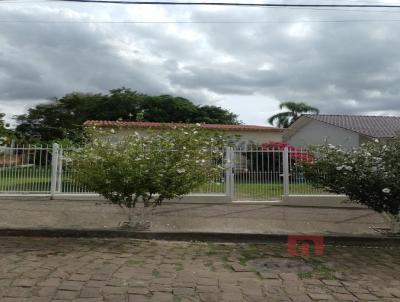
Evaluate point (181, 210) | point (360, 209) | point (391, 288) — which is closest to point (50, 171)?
point (181, 210)

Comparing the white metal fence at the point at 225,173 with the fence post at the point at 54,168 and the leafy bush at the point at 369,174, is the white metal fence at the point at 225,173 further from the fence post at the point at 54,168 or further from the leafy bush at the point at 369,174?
the leafy bush at the point at 369,174

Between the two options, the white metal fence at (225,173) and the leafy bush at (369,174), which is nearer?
the leafy bush at (369,174)

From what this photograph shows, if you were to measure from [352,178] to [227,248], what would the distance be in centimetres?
276

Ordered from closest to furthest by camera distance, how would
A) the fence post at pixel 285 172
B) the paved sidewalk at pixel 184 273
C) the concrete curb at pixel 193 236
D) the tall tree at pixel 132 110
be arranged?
the paved sidewalk at pixel 184 273 < the concrete curb at pixel 193 236 < the fence post at pixel 285 172 < the tall tree at pixel 132 110

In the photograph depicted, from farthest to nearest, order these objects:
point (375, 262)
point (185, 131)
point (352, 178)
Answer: point (185, 131) < point (352, 178) < point (375, 262)

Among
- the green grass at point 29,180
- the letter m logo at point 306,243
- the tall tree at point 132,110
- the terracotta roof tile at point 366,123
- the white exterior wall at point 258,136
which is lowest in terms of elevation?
the letter m logo at point 306,243

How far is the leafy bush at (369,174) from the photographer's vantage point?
322 inches

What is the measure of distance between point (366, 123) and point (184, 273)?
26639 millimetres

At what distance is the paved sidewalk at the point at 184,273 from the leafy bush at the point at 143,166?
3.24 feet

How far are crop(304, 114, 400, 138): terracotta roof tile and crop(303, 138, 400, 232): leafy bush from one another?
17.6 metres

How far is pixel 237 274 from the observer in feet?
19.0

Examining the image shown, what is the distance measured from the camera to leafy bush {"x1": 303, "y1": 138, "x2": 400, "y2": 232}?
817 centimetres

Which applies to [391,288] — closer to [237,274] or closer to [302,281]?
[302,281]

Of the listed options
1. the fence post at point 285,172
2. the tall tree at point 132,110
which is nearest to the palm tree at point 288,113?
the tall tree at point 132,110
